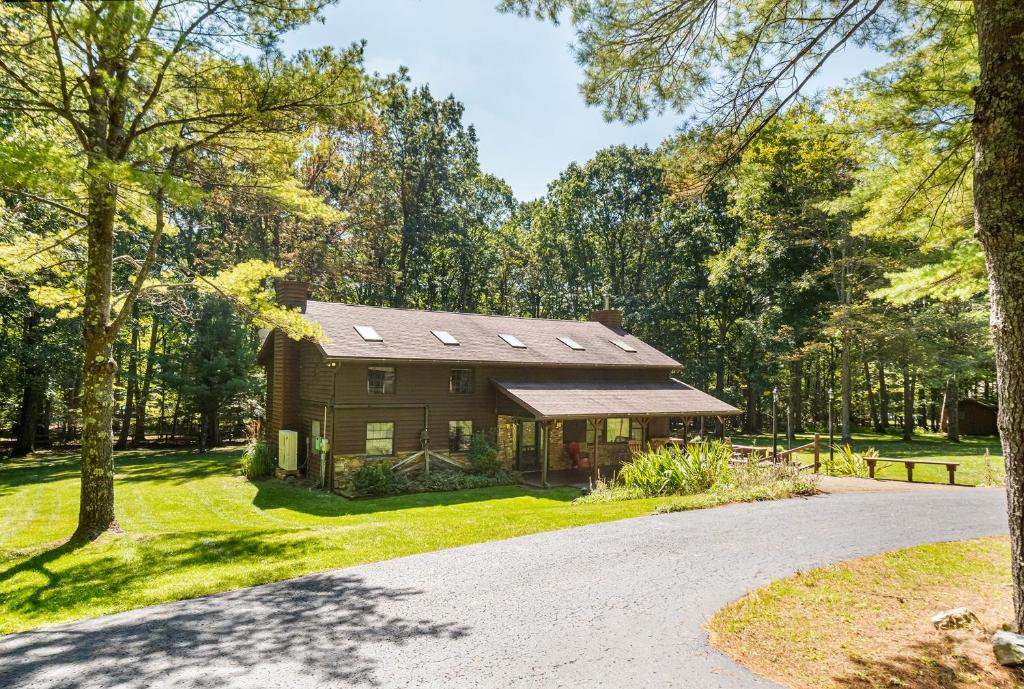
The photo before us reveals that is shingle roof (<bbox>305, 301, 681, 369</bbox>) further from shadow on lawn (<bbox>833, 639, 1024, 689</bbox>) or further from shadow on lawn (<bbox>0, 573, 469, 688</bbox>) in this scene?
shadow on lawn (<bbox>833, 639, 1024, 689</bbox>)

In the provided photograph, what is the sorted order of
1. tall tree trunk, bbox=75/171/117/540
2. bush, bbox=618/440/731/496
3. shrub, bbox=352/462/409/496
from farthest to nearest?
shrub, bbox=352/462/409/496 < bush, bbox=618/440/731/496 < tall tree trunk, bbox=75/171/117/540

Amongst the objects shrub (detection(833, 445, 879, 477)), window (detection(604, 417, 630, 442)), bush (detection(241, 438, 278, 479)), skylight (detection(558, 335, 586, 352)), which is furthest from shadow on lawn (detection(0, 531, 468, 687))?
shrub (detection(833, 445, 879, 477))

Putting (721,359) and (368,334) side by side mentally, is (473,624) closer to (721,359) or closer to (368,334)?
(368,334)

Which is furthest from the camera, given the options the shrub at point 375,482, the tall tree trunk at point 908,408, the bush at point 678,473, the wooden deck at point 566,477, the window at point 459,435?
the tall tree trunk at point 908,408

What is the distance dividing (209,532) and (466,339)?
11.3 meters

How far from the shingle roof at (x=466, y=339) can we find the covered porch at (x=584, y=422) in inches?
43.4

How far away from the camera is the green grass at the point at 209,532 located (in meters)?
7.30

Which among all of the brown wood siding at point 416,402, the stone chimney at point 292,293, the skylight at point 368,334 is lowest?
the brown wood siding at point 416,402

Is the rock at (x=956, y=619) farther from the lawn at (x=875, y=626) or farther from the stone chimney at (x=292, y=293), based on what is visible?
the stone chimney at (x=292, y=293)

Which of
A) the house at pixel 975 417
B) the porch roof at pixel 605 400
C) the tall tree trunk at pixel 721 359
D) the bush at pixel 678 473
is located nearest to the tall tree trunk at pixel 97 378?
the porch roof at pixel 605 400

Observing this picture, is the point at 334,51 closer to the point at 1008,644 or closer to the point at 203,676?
the point at 203,676

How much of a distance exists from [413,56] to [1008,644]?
10.2 m

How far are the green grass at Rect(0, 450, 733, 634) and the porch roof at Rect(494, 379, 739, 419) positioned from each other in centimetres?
266

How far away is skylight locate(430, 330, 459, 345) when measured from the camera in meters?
20.1
